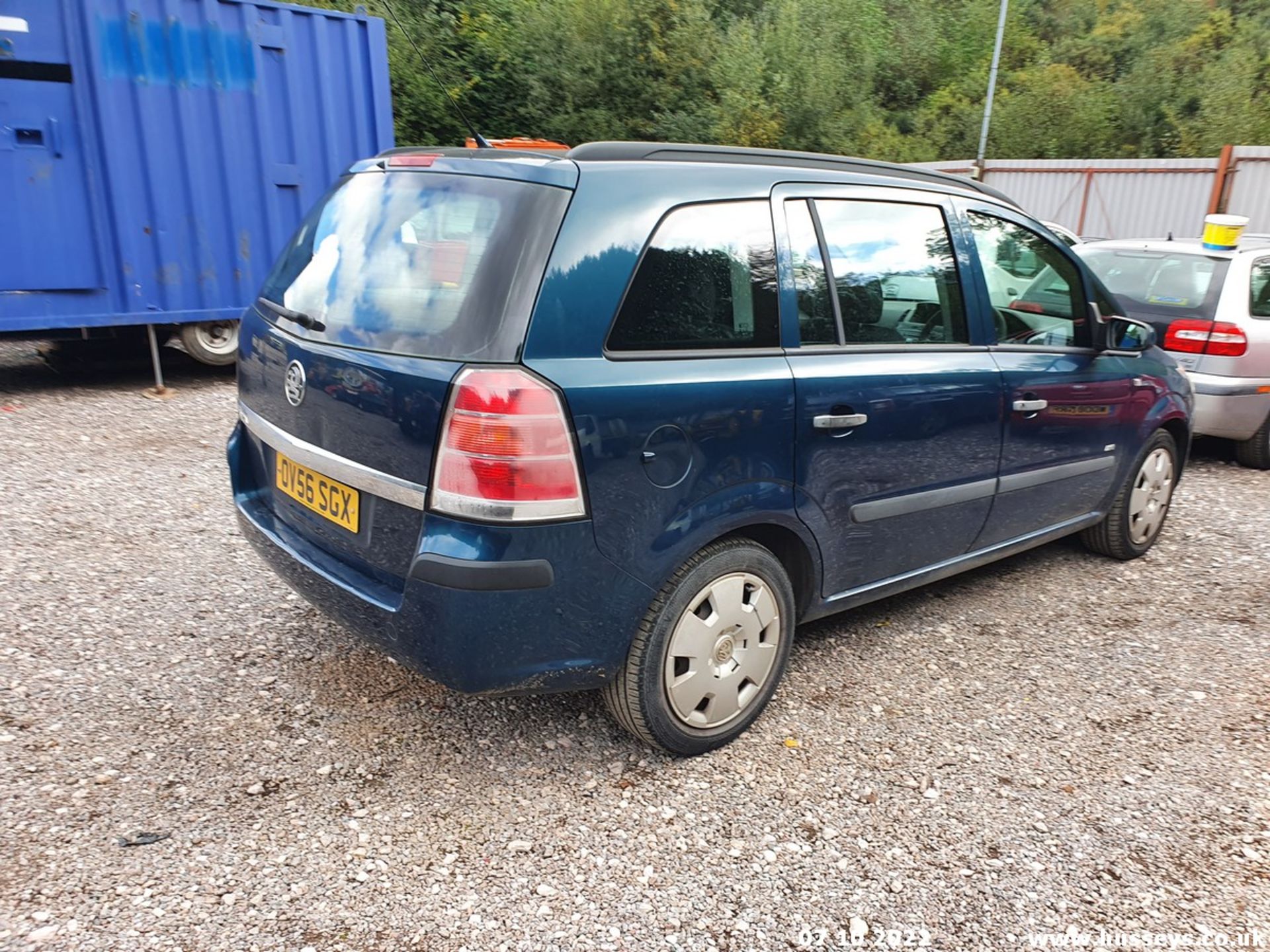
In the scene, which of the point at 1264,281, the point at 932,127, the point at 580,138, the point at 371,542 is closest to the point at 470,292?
the point at 371,542

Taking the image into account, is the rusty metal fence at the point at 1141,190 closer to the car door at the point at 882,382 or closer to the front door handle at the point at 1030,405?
the front door handle at the point at 1030,405

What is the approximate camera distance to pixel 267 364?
2.85 meters

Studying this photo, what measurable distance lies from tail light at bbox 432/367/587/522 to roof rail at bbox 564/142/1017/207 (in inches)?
28.3

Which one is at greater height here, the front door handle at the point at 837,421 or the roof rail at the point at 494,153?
the roof rail at the point at 494,153

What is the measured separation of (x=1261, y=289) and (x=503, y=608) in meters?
6.11

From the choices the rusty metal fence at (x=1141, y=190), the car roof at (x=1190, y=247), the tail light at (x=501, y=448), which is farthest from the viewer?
the rusty metal fence at (x=1141, y=190)

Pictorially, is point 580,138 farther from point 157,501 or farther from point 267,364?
point 267,364

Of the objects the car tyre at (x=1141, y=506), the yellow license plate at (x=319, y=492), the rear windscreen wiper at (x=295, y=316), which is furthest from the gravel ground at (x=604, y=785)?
the rear windscreen wiper at (x=295, y=316)

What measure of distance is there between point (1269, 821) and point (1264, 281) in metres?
4.82

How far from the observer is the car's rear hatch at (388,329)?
2.29m

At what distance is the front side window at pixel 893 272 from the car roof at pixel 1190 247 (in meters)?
3.99

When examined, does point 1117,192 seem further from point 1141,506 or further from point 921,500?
point 921,500

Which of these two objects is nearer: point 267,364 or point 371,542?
point 371,542

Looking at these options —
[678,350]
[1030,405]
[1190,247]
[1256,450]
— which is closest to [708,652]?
[678,350]
